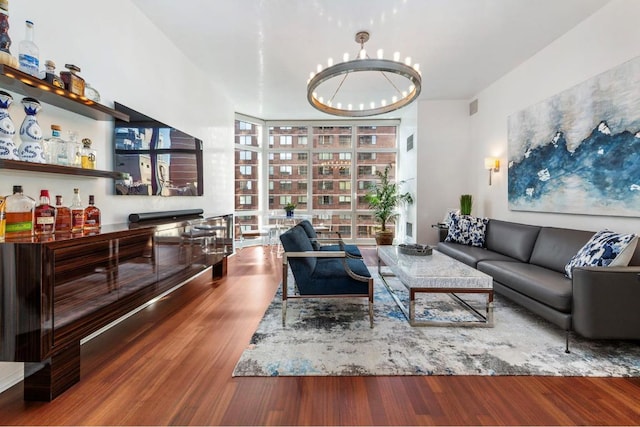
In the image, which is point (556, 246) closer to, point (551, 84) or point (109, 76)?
point (551, 84)

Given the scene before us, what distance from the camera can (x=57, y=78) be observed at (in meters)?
1.76

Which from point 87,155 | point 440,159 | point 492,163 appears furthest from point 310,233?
point 440,159

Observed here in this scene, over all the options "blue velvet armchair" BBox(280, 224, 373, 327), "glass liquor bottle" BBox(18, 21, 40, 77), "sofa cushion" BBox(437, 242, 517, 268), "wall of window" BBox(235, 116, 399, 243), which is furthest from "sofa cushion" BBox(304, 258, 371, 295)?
"wall of window" BBox(235, 116, 399, 243)

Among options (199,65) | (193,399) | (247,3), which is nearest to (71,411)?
(193,399)

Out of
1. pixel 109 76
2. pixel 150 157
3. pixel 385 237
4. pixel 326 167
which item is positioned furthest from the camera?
pixel 326 167

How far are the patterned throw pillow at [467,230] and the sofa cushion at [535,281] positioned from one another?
3.66ft

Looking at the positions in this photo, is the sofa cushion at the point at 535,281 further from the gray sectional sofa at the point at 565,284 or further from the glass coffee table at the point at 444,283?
the glass coffee table at the point at 444,283

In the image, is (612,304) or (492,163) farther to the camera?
(492,163)

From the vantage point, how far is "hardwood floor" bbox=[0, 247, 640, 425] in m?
1.45

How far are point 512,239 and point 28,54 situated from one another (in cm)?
488

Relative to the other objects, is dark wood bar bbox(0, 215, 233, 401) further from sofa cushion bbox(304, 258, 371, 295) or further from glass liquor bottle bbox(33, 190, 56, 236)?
sofa cushion bbox(304, 258, 371, 295)

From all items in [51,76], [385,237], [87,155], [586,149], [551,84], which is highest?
[551,84]

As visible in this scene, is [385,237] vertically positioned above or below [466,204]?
below

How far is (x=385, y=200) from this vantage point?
642 cm
